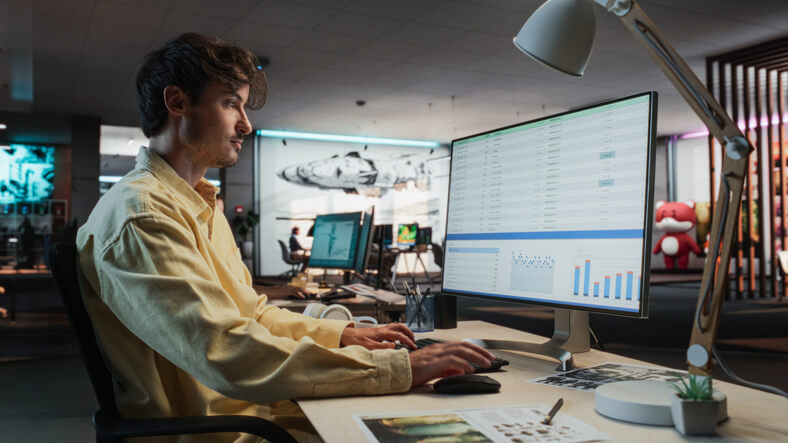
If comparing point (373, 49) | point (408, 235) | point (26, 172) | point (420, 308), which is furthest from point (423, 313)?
point (26, 172)

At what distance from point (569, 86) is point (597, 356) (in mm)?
8732

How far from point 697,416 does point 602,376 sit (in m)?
0.34

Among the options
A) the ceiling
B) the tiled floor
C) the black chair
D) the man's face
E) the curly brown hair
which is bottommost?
the tiled floor

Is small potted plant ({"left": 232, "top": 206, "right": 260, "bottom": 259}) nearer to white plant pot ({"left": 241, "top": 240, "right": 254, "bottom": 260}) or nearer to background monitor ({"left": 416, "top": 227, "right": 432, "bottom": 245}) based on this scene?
white plant pot ({"left": 241, "top": 240, "right": 254, "bottom": 260})

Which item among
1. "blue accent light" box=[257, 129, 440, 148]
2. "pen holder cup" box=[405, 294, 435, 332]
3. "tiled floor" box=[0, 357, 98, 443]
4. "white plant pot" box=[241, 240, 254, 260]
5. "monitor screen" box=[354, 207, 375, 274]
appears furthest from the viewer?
"blue accent light" box=[257, 129, 440, 148]

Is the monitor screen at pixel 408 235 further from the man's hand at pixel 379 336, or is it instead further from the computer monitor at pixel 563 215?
the man's hand at pixel 379 336

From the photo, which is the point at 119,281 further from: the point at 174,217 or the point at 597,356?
the point at 597,356

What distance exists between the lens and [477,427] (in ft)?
2.71

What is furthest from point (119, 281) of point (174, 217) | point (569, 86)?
point (569, 86)

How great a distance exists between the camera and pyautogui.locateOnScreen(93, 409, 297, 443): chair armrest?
0.93 metres

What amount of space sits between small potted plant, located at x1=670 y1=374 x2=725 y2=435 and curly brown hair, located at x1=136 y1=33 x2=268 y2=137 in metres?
1.04

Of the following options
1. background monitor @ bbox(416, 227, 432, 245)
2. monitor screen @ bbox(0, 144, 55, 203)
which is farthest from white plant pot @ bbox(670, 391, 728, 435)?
monitor screen @ bbox(0, 144, 55, 203)

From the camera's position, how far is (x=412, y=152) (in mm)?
→ 14641

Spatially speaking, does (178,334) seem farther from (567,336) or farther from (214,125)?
(567,336)
